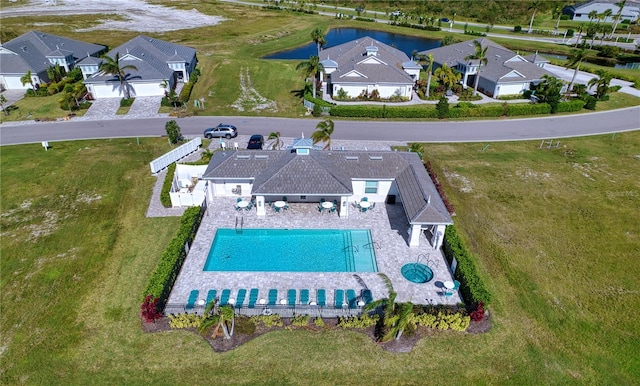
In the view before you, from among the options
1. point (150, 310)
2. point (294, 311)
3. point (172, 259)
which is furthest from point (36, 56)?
point (294, 311)

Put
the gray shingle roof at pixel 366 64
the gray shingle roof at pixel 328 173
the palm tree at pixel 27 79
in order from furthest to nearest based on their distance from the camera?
1. the palm tree at pixel 27 79
2. the gray shingle roof at pixel 366 64
3. the gray shingle roof at pixel 328 173

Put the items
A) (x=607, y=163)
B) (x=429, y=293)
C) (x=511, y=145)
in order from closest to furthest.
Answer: (x=429, y=293)
(x=607, y=163)
(x=511, y=145)

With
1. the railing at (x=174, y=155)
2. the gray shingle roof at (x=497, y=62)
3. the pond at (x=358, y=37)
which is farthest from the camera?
the pond at (x=358, y=37)

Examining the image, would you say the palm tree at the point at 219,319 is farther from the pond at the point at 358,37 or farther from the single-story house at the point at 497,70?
the pond at the point at 358,37

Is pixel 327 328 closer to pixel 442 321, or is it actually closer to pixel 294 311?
pixel 294 311

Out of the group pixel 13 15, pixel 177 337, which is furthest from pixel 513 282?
pixel 13 15

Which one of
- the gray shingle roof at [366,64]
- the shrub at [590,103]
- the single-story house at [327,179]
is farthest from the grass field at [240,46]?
the single-story house at [327,179]

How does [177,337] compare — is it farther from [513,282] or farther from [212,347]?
[513,282]
